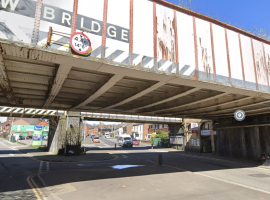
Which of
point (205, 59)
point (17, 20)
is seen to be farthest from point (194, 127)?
point (17, 20)

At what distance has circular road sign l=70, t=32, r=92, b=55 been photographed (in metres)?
6.96

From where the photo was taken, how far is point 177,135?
36375 millimetres

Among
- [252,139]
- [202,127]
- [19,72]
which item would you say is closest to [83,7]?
[19,72]

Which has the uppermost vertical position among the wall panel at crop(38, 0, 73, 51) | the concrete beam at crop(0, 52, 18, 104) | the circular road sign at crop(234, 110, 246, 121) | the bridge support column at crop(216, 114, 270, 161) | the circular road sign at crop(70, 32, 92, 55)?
the wall panel at crop(38, 0, 73, 51)

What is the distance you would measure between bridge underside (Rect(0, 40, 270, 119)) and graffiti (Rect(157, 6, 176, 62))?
1282 millimetres

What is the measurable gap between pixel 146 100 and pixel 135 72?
21.3ft

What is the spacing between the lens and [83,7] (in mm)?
7844

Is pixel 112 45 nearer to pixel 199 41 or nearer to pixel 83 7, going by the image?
pixel 83 7

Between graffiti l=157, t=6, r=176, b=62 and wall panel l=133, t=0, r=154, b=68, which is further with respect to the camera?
graffiti l=157, t=6, r=176, b=62

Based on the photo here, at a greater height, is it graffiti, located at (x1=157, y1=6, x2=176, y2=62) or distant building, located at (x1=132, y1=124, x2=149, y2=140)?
graffiti, located at (x1=157, y1=6, x2=176, y2=62)

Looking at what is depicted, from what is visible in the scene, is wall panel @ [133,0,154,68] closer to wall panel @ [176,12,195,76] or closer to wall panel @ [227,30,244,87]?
wall panel @ [176,12,195,76]

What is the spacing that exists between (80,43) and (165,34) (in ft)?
14.6

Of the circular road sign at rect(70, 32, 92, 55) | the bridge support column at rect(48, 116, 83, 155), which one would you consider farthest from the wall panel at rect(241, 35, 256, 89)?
the bridge support column at rect(48, 116, 83, 155)

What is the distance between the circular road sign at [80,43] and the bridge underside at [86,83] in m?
0.29
